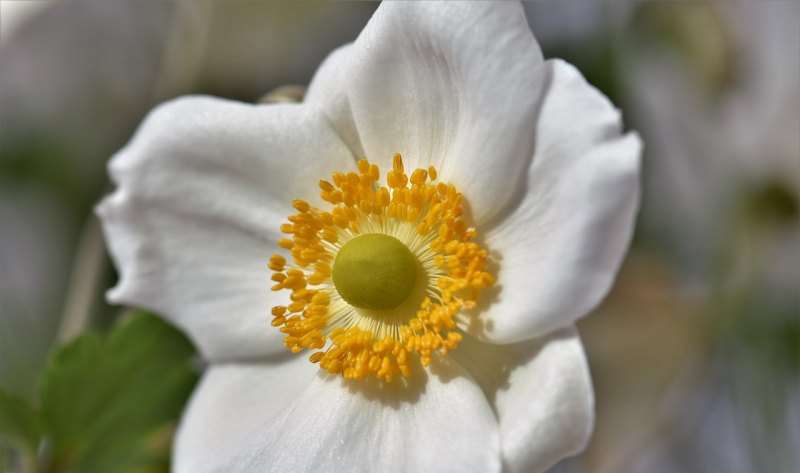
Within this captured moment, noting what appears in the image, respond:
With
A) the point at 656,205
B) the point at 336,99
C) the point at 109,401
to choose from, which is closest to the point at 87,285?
the point at 109,401

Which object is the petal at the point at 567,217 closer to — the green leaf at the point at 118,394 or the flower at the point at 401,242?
the flower at the point at 401,242

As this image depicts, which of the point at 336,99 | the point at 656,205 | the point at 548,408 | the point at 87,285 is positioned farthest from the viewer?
the point at 656,205

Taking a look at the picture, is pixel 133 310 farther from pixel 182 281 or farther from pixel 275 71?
pixel 275 71

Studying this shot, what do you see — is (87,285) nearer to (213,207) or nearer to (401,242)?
(213,207)

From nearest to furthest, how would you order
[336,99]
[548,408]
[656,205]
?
[548,408] → [336,99] → [656,205]

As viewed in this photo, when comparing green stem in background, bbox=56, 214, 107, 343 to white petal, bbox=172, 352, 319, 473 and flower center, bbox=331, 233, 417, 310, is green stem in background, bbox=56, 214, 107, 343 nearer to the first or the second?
white petal, bbox=172, 352, 319, 473

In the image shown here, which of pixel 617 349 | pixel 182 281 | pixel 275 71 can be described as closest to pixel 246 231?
pixel 182 281
